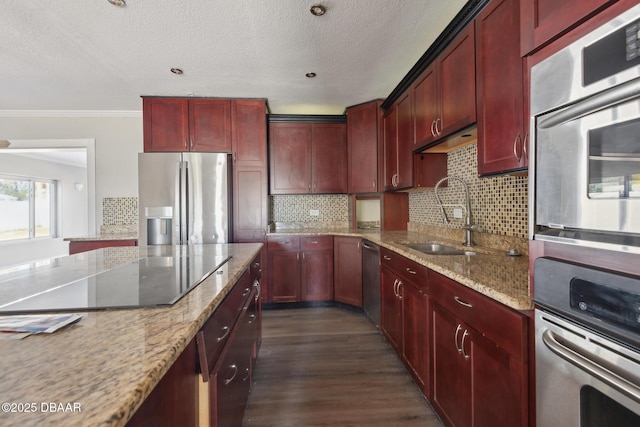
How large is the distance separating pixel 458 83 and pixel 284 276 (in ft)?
8.22

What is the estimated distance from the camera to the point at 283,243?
3.21 metres

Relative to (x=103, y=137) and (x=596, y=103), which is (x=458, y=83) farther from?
(x=103, y=137)

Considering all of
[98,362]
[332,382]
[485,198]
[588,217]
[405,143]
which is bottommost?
[332,382]

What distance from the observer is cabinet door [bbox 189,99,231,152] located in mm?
3178

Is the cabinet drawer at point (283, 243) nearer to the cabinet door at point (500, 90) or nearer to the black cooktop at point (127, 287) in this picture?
the black cooktop at point (127, 287)

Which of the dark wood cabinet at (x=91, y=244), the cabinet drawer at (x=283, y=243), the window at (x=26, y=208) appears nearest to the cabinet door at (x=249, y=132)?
the cabinet drawer at (x=283, y=243)

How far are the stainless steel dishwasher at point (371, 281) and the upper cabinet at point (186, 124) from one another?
1989mm

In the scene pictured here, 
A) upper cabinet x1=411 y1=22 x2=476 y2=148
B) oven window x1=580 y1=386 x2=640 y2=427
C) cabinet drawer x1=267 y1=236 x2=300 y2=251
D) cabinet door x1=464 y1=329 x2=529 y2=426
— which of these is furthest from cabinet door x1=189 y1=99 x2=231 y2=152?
oven window x1=580 y1=386 x2=640 y2=427

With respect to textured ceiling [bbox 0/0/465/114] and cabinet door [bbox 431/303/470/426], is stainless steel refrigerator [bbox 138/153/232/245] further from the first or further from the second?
cabinet door [bbox 431/303/470/426]

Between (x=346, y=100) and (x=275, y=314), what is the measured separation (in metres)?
2.63

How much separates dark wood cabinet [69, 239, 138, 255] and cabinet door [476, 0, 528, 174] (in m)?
3.54

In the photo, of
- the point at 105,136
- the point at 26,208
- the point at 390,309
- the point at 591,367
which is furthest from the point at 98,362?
the point at 26,208

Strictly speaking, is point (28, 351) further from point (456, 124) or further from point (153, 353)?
point (456, 124)

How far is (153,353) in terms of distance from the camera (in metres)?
0.53
